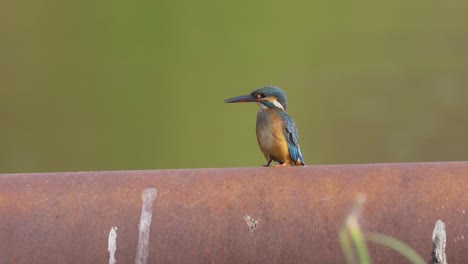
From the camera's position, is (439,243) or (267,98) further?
(267,98)

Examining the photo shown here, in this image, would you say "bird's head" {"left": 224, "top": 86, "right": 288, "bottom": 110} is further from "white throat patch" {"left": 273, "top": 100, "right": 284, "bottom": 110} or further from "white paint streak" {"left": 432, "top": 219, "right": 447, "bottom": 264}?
"white paint streak" {"left": 432, "top": 219, "right": 447, "bottom": 264}

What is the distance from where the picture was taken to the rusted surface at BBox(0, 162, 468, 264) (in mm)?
2156

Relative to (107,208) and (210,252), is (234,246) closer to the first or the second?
(210,252)

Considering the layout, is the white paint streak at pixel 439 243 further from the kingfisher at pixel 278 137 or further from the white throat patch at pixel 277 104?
the white throat patch at pixel 277 104

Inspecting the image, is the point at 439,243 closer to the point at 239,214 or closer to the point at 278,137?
the point at 239,214

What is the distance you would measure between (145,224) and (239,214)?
0.69 feet

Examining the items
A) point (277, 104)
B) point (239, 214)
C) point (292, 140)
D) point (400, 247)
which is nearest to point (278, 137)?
point (292, 140)

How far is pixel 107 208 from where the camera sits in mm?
2227

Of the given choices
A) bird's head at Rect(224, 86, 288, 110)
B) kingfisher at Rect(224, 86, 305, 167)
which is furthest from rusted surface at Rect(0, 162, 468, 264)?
bird's head at Rect(224, 86, 288, 110)

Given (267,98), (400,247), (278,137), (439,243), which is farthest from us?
(267,98)

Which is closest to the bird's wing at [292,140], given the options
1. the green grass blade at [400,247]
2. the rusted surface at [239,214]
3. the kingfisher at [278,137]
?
the kingfisher at [278,137]

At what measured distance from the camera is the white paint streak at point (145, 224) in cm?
219

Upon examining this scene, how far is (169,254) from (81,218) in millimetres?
221

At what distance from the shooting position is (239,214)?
219cm
